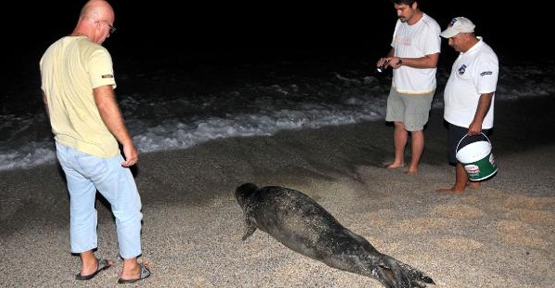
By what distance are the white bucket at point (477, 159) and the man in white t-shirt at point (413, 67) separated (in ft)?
2.49

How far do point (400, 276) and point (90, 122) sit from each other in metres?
2.34

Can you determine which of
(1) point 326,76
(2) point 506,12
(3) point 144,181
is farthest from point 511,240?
(2) point 506,12

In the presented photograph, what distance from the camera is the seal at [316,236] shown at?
3.69 meters

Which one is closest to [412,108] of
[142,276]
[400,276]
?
[400,276]

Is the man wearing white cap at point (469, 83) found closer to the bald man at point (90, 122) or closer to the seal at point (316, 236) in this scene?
the seal at point (316, 236)

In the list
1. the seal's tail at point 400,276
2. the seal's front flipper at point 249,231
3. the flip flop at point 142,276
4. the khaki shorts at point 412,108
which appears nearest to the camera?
the seal's tail at point 400,276

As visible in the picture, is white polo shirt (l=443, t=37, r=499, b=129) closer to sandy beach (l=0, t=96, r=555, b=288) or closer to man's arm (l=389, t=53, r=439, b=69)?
man's arm (l=389, t=53, r=439, b=69)

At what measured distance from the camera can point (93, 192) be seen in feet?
12.3

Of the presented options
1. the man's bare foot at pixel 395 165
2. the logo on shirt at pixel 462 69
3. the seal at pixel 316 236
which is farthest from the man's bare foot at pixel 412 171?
the seal at pixel 316 236

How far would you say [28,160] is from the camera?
6488mm

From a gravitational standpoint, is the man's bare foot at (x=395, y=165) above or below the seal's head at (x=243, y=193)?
below

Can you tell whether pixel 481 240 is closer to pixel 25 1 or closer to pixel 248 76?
pixel 248 76

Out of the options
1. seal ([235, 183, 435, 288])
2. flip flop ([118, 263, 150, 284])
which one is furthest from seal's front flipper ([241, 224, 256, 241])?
flip flop ([118, 263, 150, 284])

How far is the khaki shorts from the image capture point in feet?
18.6
